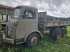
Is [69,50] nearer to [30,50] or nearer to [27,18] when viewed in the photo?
[30,50]

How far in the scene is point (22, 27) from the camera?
7625 millimetres

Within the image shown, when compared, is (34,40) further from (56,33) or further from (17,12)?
(56,33)

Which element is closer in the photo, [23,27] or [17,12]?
[23,27]

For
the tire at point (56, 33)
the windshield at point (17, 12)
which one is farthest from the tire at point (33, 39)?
the tire at point (56, 33)

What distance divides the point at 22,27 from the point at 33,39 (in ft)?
3.08

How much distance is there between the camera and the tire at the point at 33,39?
25.5 ft

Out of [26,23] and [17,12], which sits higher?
[17,12]

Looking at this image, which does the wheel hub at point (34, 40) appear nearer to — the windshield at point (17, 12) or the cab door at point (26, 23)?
the cab door at point (26, 23)

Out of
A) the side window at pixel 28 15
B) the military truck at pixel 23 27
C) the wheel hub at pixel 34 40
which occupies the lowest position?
the wheel hub at pixel 34 40

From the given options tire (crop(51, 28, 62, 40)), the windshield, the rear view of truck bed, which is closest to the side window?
the windshield

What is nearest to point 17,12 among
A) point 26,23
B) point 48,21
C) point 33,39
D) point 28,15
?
point 28,15

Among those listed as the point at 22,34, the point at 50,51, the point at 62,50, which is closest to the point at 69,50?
the point at 62,50

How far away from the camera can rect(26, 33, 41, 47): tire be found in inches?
306

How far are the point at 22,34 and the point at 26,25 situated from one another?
0.51m
